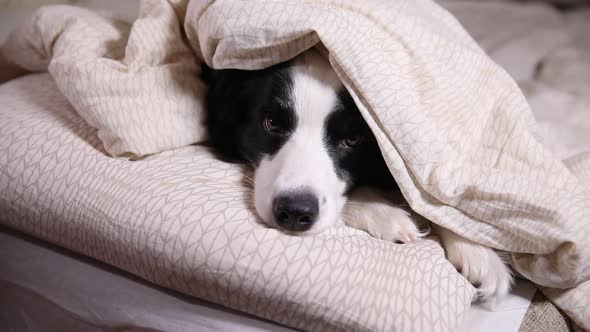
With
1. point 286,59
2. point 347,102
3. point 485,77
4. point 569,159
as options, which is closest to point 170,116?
point 286,59

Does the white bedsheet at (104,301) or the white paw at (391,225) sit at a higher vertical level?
the white paw at (391,225)

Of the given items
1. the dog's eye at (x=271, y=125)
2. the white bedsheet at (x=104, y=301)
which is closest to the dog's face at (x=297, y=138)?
the dog's eye at (x=271, y=125)

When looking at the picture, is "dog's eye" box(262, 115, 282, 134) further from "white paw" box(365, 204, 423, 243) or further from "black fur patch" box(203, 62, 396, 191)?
"white paw" box(365, 204, 423, 243)

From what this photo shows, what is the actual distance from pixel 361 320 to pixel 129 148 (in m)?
0.58

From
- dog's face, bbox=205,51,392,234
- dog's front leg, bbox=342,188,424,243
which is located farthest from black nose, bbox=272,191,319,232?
dog's front leg, bbox=342,188,424,243

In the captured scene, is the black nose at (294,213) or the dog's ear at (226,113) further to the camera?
the dog's ear at (226,113)

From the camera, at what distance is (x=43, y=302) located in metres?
1.16

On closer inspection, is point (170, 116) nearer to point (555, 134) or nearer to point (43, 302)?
point (43, 302)

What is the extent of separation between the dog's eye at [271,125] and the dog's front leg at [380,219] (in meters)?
0.22

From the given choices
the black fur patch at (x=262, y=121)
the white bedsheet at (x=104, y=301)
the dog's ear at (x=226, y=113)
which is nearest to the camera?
the white bedsheet at (x=104, y=301)

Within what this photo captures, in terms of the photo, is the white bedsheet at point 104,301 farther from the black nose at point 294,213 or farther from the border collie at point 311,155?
the black nose at point 294,213

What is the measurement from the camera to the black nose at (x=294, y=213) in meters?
1.01

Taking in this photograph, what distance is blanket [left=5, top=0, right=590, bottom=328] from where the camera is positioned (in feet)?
3.29

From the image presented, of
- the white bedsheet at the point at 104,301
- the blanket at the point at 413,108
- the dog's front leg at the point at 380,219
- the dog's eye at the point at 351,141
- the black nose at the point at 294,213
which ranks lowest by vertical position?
the white bedsheet at the point at 104,301
